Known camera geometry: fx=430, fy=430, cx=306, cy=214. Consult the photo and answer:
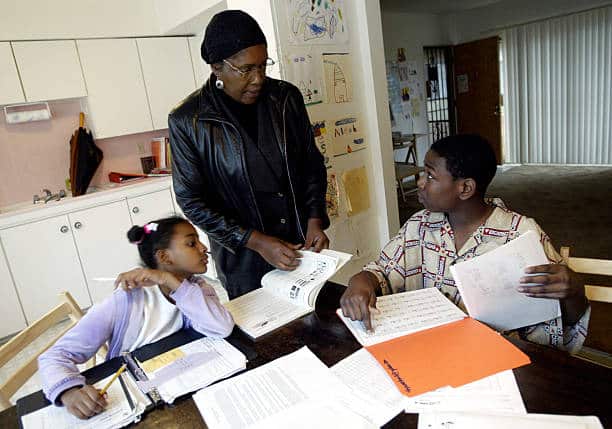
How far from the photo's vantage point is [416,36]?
6461 millimetres

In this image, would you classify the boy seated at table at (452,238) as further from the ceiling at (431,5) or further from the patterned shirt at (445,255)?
the ceiling at (431,5)

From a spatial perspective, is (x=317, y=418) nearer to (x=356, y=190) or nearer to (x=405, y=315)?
(x=405, y=315)

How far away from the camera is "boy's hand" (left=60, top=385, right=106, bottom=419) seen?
2.73 feet

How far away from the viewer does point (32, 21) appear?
3100 millimetres

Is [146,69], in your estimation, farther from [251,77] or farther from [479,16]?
[479,16]

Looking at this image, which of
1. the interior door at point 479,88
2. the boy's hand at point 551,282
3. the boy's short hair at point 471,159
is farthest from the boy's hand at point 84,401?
the interior door at point 479,88

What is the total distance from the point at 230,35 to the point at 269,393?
0.99m

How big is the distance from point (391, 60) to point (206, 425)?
6.05 m

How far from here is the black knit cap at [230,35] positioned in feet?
4.17

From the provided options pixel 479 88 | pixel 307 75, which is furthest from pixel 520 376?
pixel 479 88

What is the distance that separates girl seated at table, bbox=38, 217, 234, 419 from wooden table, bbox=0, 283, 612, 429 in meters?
0.12

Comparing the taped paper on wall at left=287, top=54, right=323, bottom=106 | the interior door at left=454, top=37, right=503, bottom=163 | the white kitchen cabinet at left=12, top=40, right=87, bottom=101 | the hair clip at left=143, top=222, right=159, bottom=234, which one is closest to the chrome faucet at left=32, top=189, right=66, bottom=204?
the white kitchen cabinet at left=12, top=40, right=87, bottom=101

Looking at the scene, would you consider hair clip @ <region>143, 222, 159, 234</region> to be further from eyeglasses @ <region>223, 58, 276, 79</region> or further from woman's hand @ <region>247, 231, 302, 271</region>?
eyeglasses @ <region>223, 58, 276, 79</region>

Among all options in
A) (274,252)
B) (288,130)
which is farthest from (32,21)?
(274,252)
